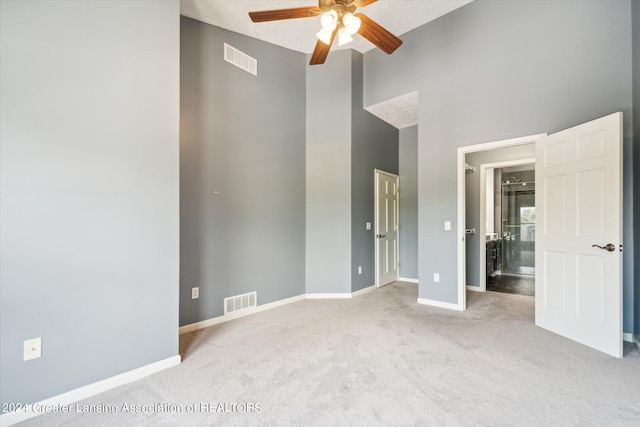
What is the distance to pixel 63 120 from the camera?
5.90 ft

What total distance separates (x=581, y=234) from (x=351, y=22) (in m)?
2.79

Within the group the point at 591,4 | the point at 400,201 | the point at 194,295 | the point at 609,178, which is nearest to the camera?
the point at 609,178

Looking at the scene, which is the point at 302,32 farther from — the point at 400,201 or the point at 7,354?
the point at 7,354

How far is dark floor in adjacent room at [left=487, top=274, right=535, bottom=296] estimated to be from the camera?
462 cm

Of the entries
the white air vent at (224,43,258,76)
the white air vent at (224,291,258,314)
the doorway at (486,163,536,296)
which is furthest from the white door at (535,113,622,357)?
the white air vent at (224,43,258,76)

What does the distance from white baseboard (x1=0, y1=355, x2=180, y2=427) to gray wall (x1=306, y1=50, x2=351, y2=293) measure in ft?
7.68

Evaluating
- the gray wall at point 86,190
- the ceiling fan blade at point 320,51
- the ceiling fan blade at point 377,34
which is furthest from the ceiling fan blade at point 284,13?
the gray wall at point 86,190

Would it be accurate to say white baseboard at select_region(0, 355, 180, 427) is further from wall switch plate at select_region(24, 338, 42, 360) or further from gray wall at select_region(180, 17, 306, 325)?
gray wall at select_region(180, 17, 306, 325)

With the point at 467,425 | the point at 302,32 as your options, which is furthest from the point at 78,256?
the point at 302,32

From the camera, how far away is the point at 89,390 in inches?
73.6

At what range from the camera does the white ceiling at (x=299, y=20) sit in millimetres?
3066

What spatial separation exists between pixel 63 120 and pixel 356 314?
3.27 metres

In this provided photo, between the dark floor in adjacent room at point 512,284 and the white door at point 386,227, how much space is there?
1.67 meters

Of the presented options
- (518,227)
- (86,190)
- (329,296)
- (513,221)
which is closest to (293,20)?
(86,190)
